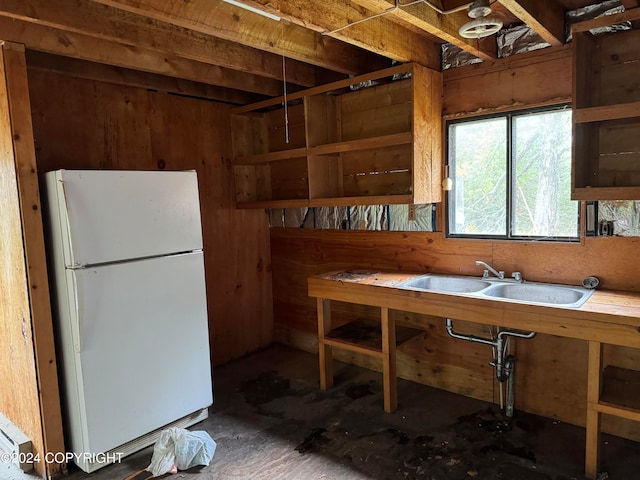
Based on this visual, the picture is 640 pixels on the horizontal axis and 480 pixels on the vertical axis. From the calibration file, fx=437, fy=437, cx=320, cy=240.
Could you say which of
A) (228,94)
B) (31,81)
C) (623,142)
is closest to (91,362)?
(31,81)

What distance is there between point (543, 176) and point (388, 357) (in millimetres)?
A: 1468

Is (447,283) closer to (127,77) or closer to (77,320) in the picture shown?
(77,320)

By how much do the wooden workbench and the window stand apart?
525 mm

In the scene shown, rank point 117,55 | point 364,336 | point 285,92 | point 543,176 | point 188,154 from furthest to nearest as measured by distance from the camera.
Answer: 1. point 188,154
2. point 285,92
3. point 364,336
4. point 543,176
5. point 117,55

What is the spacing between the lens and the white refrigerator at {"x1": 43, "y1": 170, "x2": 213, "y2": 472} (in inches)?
86.9

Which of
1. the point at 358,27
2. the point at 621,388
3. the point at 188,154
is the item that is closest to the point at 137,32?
the point at 358,27

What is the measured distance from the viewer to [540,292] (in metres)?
2.62

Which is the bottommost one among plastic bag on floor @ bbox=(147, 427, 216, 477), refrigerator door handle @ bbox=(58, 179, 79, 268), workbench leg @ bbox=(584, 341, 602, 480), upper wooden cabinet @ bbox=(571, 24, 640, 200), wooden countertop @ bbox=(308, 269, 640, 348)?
plastic bag on floor @ bbox=(147, 427, 216, 477)

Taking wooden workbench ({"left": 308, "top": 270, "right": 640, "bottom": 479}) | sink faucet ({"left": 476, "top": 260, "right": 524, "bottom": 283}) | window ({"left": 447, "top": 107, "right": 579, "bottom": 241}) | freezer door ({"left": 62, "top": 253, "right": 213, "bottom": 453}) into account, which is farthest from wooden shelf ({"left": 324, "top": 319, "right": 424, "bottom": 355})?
freezer door ({"left": 62, "top": 253, "right": 213, "bottom": 453})

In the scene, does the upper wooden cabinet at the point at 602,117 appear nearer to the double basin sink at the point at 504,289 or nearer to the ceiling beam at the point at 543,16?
the ceiling beam at the point at 543,16

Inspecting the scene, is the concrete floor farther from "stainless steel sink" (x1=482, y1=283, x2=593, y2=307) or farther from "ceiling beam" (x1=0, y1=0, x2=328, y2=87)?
"ceiling beam" (x1=0, y1=0, x2=328, y2=87)

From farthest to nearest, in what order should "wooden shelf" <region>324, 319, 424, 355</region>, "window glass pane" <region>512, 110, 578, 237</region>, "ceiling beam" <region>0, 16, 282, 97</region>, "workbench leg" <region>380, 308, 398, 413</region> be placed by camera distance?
"wooden shelf" <region>324, 319, 424, 355</region> < "workbench leg" <region>380, 308, 398, 413</region> < "window glass pane" <region>512, 110, 578, 237</region> < "ceiling beam" <region>0, 16, 282, 97</region>

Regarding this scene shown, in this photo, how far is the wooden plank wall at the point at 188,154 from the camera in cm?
275

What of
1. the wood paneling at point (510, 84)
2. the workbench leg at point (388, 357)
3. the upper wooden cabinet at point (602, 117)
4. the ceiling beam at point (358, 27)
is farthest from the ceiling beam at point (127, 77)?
the upper wooden cabinet at point (602, 117)
